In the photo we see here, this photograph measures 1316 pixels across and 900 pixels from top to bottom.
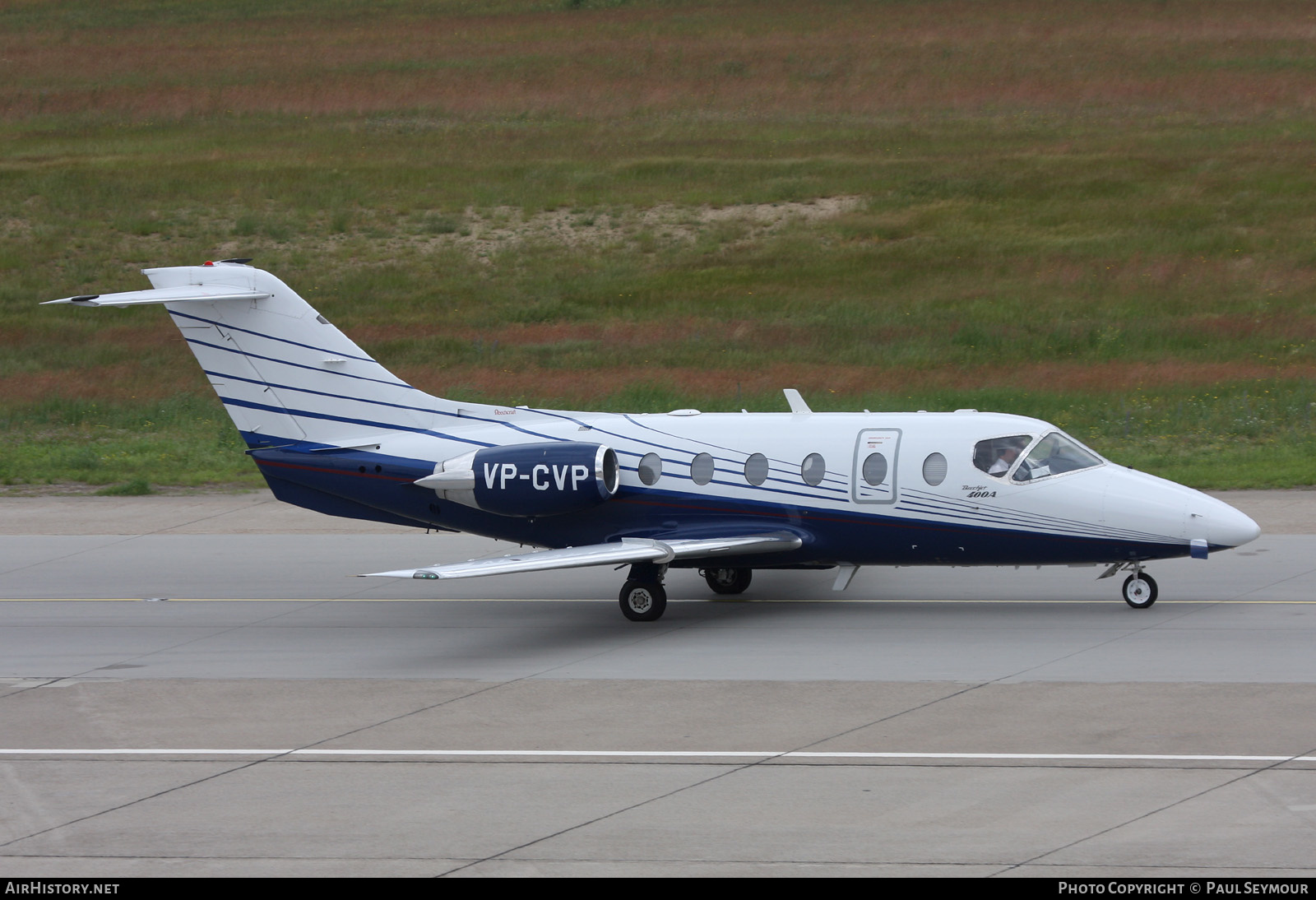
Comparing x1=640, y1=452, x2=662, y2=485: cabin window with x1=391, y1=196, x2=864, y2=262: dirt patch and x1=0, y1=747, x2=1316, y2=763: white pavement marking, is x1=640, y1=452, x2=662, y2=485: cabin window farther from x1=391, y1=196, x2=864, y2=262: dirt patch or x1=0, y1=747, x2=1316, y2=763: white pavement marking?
x1=391, y1=196, x2=864, y2=262: dirt patch

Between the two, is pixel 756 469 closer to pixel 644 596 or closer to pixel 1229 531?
pixel 644 596

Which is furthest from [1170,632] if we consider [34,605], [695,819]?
[34,605]

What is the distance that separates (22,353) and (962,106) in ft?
132

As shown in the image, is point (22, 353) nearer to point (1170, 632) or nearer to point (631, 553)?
point (631, 553)

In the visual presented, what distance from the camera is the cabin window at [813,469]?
63.0ft

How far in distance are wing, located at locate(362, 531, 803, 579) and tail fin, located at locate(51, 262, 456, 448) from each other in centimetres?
283

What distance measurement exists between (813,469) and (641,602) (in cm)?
278

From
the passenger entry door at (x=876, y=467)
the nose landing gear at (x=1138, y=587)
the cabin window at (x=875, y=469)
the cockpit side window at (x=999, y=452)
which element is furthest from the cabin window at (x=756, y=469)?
the nose landing gear at (x=1138, y=587)

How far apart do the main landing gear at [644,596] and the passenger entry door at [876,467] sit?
8.81 feet

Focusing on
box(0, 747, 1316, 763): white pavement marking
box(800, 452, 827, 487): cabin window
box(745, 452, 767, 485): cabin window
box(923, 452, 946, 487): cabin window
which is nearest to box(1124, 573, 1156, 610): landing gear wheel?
box(923, 452, 946, 487): cabin window

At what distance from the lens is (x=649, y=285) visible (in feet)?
171

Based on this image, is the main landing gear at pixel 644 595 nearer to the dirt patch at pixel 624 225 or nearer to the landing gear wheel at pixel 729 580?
the landing gear wheel at pixel 729 580

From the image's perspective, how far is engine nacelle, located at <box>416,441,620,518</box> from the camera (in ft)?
63.8

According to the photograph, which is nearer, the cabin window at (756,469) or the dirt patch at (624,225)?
the cabin window at (756,469)
